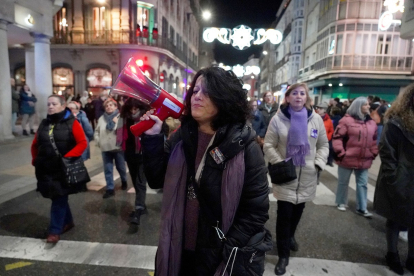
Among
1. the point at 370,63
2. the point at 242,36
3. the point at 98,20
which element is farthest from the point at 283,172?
the point at 370,63

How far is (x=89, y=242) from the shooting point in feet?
11.6

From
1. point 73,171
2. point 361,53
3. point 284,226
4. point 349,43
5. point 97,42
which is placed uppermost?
point 349,43

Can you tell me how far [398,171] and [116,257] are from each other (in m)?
3.26

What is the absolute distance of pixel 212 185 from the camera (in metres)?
1.63

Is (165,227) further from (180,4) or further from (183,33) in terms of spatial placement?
(183,33)

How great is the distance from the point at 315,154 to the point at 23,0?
37.9 feet

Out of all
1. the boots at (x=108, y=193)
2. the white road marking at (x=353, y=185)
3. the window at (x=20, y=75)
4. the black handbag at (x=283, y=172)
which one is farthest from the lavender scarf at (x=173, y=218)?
the window at (x=20, y=75)

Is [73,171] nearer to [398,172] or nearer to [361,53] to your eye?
[398,172]

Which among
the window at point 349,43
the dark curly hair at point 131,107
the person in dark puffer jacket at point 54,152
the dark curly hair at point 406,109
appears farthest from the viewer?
the window at point 349,43

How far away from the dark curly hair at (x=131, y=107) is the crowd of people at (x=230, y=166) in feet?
0.07

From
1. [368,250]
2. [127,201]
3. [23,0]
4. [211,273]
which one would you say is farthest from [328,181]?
[23,0]

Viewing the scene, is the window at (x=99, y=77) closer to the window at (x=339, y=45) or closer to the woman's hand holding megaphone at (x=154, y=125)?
the window at (x=339, y=45)

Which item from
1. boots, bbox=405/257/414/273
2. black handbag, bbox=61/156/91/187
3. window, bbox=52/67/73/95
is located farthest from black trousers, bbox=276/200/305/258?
window, bbox=52/67/73/95

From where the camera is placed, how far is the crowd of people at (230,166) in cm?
166
